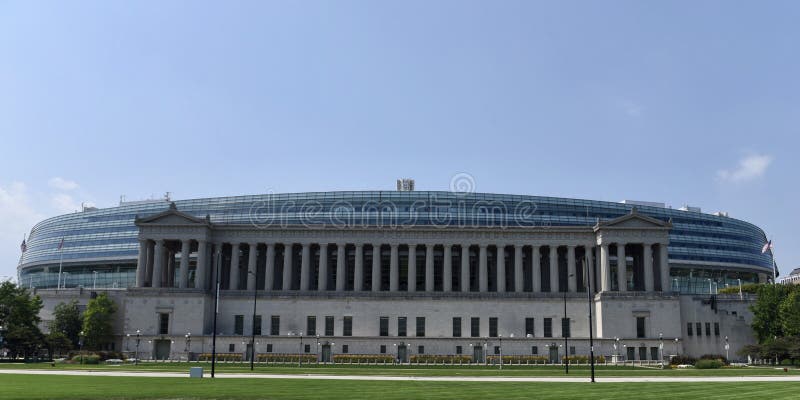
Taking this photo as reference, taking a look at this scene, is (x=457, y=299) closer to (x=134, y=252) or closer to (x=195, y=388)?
(x=195, y=388)

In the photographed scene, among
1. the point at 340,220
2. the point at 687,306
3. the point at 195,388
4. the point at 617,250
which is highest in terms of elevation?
the point at 340,220

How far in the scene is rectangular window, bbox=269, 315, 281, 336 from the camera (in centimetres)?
11744

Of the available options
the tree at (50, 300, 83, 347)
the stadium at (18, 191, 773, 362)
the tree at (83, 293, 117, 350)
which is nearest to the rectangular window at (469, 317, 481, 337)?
the stadium at (18, 191, 773, 362)

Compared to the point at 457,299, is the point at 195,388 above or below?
below

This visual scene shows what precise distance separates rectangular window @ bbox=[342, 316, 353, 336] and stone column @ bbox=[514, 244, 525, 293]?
92.9ft

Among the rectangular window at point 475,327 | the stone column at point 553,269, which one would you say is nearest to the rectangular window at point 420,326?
the rectangular window at point 475,327

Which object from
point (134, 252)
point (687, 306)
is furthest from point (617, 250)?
point (134, 252)

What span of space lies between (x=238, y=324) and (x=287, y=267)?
1234 cm

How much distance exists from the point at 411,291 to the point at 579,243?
29.9m

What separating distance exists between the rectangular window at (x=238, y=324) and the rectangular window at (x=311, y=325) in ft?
35.5

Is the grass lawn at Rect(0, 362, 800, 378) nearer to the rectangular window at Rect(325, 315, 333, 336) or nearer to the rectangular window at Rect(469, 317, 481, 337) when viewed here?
the rectangular window at Rect(325, 315, 333, 336)

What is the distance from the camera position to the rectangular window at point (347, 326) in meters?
117

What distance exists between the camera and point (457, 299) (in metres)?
117

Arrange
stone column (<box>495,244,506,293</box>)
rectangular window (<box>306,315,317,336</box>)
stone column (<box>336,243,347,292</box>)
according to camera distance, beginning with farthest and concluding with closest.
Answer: stone column (<box>336,243,347,292</box>)
stone column (<box>495,244,506,293</box>)
rectangular window (<box>306,315,317,336</box>)
